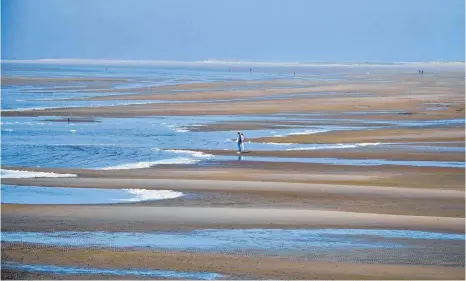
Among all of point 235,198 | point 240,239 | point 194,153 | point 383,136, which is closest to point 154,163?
point 194,153

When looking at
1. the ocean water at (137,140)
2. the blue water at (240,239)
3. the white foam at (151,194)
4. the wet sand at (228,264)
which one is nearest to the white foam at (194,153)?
the ocean water at (137,140)

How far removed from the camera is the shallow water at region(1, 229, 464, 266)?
11734 mm

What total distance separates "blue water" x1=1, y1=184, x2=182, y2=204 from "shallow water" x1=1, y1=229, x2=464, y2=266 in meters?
2.65

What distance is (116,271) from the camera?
35.8ft

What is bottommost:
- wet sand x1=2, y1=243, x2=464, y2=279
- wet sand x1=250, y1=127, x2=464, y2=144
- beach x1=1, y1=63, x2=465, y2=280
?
wet sand x1=2, y1=243, x2=464, y2=279

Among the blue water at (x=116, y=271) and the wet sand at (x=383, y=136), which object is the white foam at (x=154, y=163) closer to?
the wet sand at (x=383, y=136)

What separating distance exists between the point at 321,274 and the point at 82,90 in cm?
4472

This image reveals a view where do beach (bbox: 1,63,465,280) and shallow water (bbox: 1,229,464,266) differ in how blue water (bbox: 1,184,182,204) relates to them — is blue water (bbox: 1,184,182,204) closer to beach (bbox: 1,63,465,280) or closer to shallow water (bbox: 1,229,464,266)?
beach (bbox: 1,63,465,280)

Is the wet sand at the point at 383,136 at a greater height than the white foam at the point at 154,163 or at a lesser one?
greater

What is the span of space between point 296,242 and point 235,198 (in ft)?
11.5

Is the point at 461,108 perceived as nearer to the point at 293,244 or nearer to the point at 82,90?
the point at 82,90

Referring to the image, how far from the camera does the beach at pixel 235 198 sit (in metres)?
11.4

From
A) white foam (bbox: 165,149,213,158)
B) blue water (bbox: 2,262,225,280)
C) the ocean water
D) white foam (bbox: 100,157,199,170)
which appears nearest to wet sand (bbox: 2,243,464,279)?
blue water (bbox: 2,262,225,280)

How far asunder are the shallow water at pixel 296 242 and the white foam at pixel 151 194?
2.84 metres
